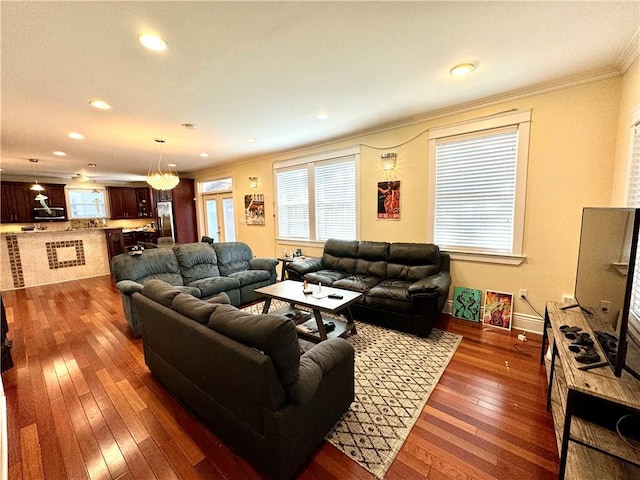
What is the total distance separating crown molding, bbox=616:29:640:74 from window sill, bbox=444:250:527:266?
6.09 ft

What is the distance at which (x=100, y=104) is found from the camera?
273 cm

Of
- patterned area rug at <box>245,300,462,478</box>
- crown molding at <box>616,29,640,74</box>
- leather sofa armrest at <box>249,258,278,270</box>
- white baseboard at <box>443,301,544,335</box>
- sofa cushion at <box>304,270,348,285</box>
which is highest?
crown molding at <box>616,29,640,74</box>

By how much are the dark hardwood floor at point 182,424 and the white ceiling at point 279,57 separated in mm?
2600

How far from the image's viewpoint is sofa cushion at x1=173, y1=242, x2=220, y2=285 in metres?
3.90

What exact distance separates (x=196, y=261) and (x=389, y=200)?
3105 millimetres

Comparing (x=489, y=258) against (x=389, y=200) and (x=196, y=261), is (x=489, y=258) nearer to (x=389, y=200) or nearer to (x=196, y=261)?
(x=389, y=200)

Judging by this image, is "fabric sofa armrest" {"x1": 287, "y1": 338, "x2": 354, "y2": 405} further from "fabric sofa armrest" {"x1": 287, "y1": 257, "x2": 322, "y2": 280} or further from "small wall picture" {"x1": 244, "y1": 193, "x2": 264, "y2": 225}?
"small wall picture" {"x1": 244, "y1": 193, "x2": 264, "y2": 225}

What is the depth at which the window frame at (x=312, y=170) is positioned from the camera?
4.24 m

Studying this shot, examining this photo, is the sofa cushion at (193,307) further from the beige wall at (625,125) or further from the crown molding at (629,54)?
the crown molding at (629,54)

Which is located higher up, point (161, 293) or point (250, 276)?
point (161, 293)

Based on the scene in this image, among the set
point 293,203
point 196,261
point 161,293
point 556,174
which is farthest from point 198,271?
point 556,174

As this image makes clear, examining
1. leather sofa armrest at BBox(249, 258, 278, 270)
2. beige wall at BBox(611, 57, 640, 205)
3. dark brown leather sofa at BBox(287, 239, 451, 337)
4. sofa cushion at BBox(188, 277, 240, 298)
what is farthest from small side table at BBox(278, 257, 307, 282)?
beige wall at BBox(611, 57, 640, 205)

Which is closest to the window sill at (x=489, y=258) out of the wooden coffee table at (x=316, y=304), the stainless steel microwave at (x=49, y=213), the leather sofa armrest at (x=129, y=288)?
the wooden coffee table at (x=316, y=304)

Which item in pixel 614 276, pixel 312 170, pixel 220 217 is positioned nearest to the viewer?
pixel 614 276
